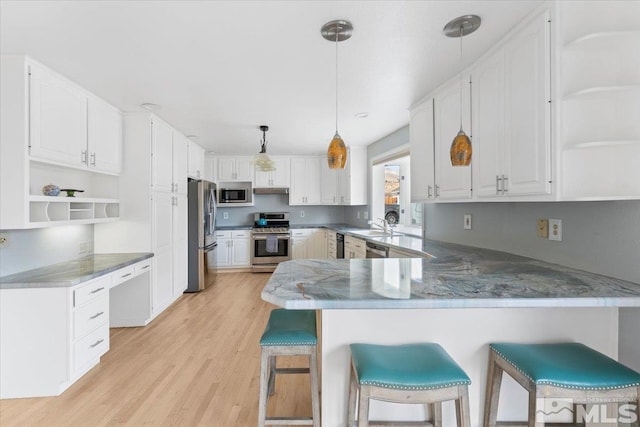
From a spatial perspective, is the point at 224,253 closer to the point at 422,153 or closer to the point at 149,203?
the point at 149,203

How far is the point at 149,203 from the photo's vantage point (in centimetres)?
329

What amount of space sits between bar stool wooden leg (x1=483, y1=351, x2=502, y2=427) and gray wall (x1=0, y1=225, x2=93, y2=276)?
10.5 feet

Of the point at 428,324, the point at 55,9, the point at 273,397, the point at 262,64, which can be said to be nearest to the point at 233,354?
the point at 273,397

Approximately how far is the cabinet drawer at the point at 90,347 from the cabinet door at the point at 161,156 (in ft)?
5.01

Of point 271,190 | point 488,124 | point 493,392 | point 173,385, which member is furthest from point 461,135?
point 271,190

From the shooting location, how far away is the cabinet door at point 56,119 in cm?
212

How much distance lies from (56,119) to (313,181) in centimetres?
416

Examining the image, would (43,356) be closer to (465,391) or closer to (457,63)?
(465,391)

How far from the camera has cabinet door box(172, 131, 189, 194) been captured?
3.96m

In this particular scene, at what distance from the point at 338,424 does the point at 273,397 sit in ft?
2.28

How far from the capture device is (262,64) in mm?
2156

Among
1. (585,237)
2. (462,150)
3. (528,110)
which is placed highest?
(528,110)

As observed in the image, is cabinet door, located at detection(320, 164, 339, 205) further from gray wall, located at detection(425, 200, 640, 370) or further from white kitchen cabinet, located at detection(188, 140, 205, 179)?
gray wall, located at detection(425, 200, 640, 370)

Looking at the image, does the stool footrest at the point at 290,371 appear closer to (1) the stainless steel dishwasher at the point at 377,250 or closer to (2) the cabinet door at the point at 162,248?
(1) the stainless steel dishwasher at the point at 377,250
